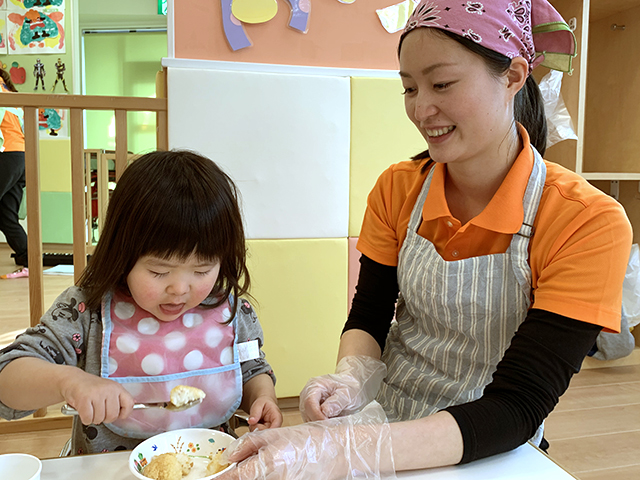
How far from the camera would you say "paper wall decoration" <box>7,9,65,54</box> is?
4.93 metres

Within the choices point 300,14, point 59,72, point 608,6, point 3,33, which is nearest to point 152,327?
point 300,14

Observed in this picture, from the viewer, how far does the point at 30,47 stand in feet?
16.3

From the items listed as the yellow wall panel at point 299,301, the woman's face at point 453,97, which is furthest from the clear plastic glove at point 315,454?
the yellow wall panel at point 299,301

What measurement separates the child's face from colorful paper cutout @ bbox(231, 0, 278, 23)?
1192 mm

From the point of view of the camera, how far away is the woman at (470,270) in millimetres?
705

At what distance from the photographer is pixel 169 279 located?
0.88 m

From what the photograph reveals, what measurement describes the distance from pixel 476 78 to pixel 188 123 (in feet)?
3.76

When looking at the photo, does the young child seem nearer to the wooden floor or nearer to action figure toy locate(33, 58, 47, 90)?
the wooden floor

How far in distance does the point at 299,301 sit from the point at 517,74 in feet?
4.00

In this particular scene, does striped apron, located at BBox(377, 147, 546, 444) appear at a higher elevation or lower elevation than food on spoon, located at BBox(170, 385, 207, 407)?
higher

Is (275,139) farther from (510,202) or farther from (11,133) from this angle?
(11,133)

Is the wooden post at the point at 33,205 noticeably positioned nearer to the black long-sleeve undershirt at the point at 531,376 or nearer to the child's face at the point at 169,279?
the child's face at the point at 169,279

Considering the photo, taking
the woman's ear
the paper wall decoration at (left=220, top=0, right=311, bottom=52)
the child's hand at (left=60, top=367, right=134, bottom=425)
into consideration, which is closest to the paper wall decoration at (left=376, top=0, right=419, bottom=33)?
the paper wall decoration at (left=220, top=0, right=311, bottom=52)

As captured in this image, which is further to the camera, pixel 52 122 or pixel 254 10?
pixel 52 122
